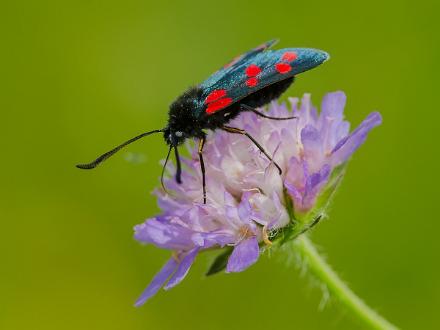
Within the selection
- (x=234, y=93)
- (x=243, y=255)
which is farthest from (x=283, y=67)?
(x=243, y=255)

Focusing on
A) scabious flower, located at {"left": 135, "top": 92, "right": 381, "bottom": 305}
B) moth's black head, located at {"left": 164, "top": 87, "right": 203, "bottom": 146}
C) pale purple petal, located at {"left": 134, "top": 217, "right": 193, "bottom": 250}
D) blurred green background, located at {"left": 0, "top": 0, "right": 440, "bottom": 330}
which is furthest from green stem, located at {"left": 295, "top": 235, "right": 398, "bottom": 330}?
blurred green background, located at {"left": 0, "top": 0, "right": 440, "bottom": 330}

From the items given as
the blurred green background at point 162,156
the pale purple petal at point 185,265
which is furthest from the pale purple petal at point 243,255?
the blurred green background at point 162,156

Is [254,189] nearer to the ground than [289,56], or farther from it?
nearer to the ground

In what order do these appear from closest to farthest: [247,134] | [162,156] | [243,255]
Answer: [243,255], [247,134], [162,156]

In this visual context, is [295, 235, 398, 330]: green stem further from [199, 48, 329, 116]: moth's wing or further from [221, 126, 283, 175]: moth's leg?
[199, 48, 329, 116]: moth's wing

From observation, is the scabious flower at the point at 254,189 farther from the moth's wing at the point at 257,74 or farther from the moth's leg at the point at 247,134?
the moth's wing at the point at 257,74

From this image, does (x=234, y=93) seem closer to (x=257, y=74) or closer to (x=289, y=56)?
(x=257, y=74)
